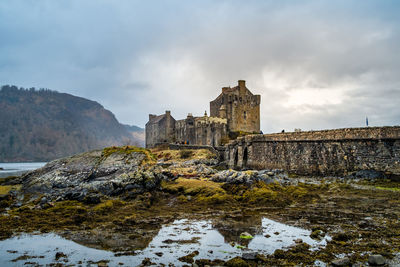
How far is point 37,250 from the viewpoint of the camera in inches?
317

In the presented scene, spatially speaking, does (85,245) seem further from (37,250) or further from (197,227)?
(197,227)

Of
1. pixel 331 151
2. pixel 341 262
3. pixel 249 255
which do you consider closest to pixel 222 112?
pixel 331 151

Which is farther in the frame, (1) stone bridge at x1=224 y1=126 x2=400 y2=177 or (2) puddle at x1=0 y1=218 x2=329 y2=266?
(1) stone bridge at x1=224 y1=126 x2=400 y2=177

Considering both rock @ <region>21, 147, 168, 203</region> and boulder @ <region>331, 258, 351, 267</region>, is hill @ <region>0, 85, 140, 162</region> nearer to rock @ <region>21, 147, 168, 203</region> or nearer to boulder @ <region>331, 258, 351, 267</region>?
rock @ <region>21, 147, 168, 203</region>

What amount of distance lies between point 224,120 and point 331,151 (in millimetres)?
31613

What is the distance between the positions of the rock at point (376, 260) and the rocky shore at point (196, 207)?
0.07 ft

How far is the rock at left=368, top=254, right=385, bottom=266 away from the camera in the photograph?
251 inches

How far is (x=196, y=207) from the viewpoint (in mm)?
13969

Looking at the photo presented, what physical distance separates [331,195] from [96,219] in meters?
12.5

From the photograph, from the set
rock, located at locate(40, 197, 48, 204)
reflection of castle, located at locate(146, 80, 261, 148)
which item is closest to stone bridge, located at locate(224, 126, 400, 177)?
reflection of castle, located at locate(146, 80, 261, 148)

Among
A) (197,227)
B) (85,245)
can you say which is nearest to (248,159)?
(197,227)

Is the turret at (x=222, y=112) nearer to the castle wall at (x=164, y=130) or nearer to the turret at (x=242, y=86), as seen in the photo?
the turret at (x=242, y=86)

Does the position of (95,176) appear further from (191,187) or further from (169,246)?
(169,246)

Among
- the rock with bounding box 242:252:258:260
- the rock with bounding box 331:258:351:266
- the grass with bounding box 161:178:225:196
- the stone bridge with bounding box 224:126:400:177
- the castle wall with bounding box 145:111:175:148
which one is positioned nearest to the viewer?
the rock with bounding box 331:258:351:266
